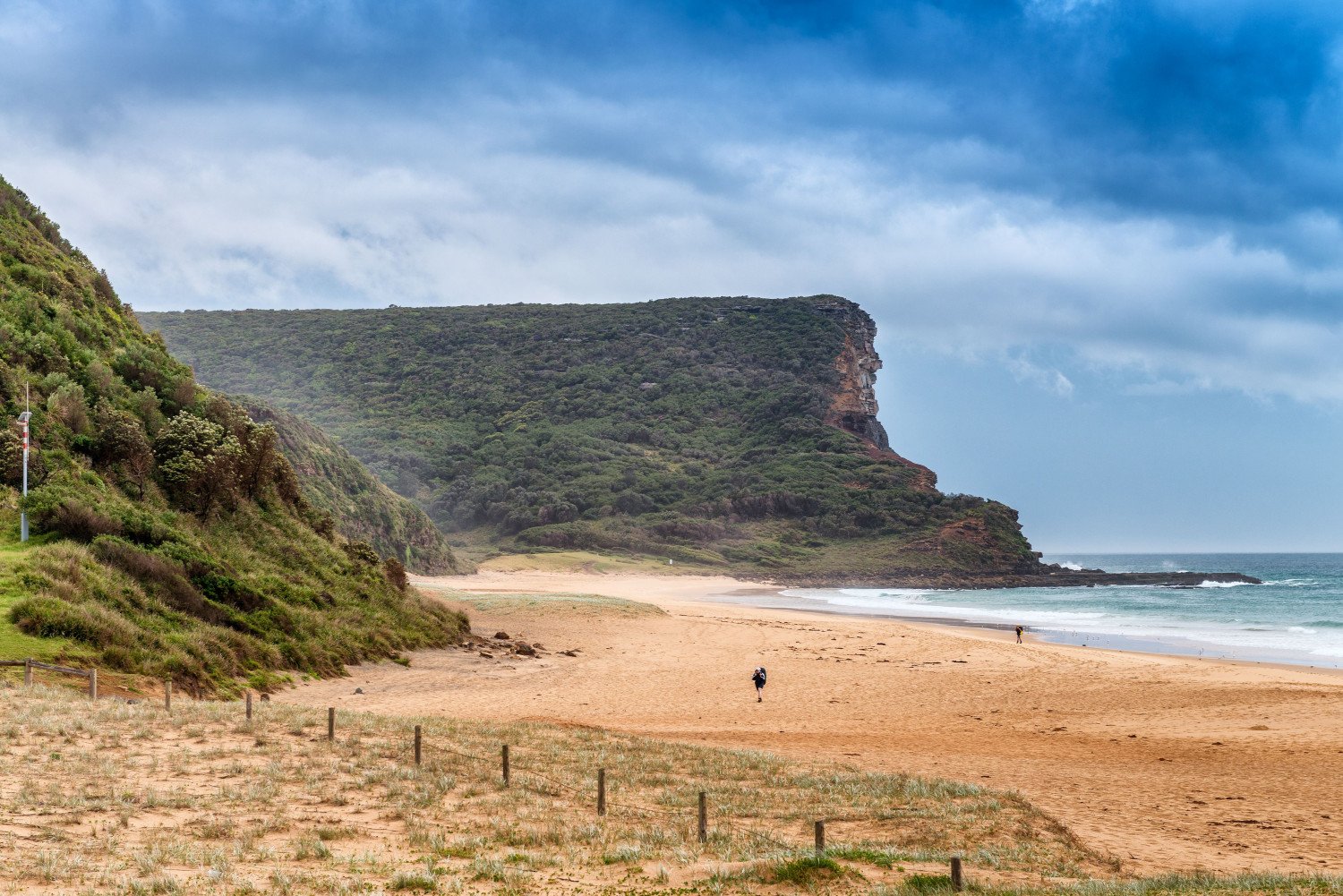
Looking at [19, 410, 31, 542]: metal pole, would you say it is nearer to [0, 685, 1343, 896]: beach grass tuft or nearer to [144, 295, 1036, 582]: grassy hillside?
[0, 685, 1343, 896]: beach grass tuft

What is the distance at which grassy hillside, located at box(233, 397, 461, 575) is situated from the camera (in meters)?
53.8

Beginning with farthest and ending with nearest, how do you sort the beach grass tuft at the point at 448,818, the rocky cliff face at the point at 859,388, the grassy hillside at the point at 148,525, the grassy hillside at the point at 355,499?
the rocky cliff face at the point at 859,388 < the grassy hillside at the point at 355,499 < the grassy hillside at the point at 148,525 < the beach grass tuft at the point at 448,818

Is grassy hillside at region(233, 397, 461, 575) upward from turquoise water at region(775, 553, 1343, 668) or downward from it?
upward

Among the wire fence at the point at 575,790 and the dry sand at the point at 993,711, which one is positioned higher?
the wire fence at the point at 575,790

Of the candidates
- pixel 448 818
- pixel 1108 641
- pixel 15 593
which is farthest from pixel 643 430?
pixel 448 818

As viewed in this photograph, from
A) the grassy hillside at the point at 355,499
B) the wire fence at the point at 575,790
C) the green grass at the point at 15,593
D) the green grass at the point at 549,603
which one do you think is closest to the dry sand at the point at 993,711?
the green grass at the point at 549,603

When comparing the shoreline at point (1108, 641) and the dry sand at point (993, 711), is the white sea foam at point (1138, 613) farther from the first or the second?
the dry sand at point (993, 711)

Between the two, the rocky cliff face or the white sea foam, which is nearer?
the white sea foam

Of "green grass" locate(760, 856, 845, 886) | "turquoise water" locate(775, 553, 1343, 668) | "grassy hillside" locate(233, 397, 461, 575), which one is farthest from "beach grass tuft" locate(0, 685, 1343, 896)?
"grassy hillside" locate(233, 397, 461, 575)

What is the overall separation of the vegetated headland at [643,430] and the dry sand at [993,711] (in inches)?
1897

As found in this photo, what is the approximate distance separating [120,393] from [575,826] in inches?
847

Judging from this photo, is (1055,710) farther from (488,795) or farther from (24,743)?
(24,743)

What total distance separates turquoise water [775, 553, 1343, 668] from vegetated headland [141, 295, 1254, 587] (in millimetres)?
12086

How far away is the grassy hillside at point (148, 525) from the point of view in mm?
18969
